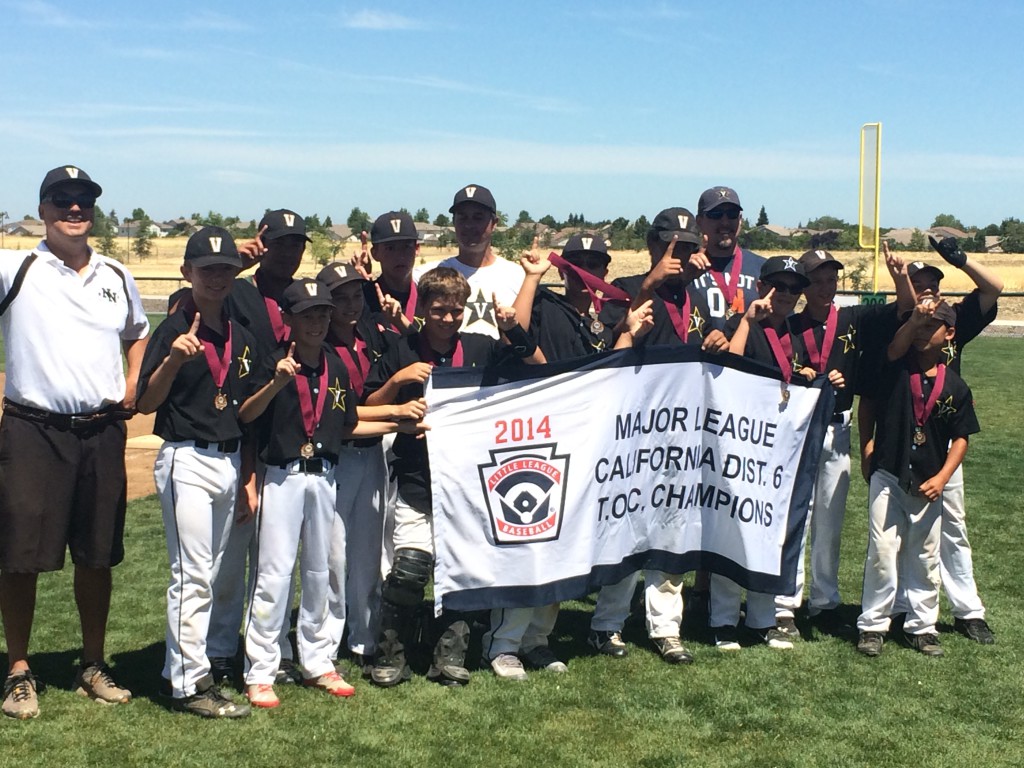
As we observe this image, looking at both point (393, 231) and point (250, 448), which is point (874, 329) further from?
point (250, 448)

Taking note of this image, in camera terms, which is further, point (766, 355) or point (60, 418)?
point (766, 355)

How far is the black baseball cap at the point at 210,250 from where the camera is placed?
5.17 metres

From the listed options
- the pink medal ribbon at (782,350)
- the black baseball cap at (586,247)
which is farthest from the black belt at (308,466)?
the pink medal ribbon at (782,350)

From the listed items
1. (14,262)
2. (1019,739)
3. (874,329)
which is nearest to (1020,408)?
(874,329)

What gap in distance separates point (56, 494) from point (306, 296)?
4.96ft

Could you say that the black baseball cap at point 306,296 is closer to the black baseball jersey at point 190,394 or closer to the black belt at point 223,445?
the black baseball jersey at point 190,394

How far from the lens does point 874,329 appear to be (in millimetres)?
6590

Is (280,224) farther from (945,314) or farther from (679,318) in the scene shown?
(945,314)

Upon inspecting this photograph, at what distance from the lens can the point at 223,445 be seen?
5.23m

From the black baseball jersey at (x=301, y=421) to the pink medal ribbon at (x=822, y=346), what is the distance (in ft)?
8.95

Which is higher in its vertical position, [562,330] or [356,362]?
[562,330]

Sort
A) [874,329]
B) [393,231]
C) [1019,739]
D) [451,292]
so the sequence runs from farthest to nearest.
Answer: [874,329], [393,231], [451,292], [1019,739]

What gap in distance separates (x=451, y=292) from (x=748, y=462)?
2031 millimetres

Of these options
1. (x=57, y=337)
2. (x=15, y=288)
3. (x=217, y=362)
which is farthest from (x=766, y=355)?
(x=15, y=288)
